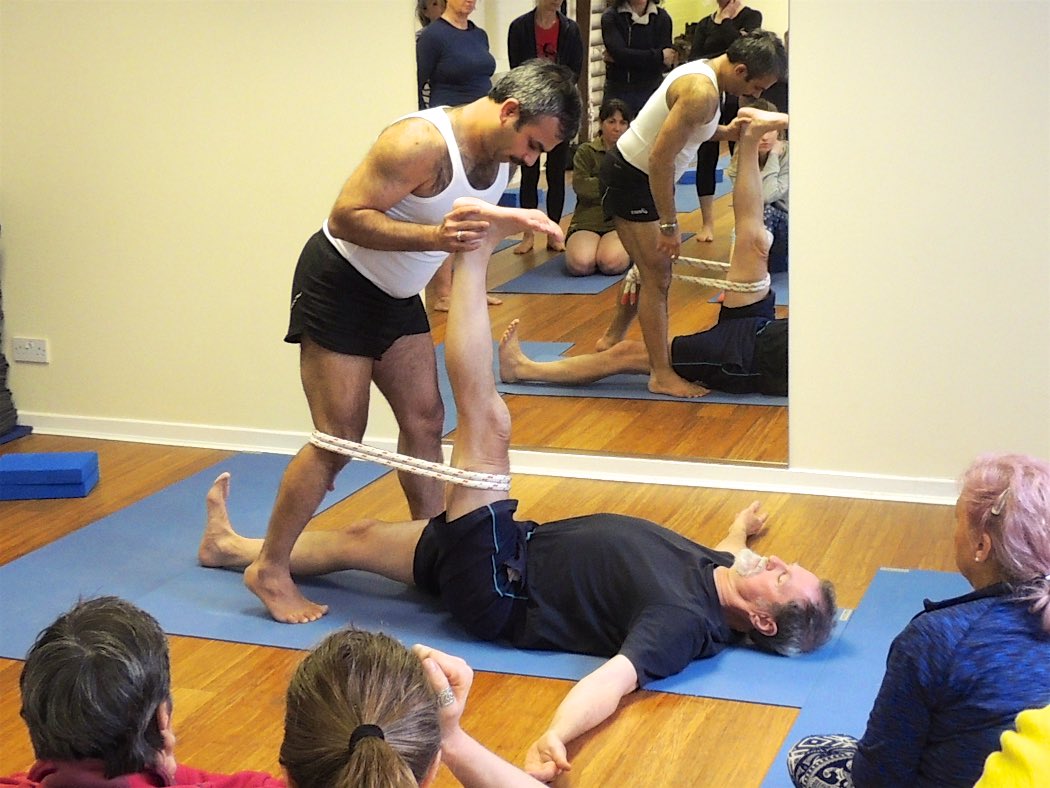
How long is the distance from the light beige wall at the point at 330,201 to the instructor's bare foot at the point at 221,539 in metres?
1.09

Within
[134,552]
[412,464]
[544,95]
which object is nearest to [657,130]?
[544,95]

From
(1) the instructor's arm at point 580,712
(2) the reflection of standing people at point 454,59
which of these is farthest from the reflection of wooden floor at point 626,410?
(1) the instructor's arm at point 580,712

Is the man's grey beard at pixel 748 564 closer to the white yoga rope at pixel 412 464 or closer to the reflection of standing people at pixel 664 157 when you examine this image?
the white yoga rope at pixel 412 464

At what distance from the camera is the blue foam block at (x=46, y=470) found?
4.32 metres

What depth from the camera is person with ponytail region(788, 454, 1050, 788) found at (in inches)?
72.0

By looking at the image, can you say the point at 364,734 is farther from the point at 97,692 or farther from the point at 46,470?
the point at 46,470

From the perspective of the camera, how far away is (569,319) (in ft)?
14.8

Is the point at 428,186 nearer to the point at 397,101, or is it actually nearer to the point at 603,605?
the point at 603,605

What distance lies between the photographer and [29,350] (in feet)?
16.6

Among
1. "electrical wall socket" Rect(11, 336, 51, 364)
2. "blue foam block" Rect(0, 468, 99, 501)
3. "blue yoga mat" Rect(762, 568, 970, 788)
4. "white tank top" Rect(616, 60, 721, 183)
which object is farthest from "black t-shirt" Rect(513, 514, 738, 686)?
"electrical wall socket" Rect(11, 336, 51, 364)

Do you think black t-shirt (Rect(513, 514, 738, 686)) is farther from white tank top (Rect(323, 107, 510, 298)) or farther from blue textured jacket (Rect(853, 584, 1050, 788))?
blue textured jacket (Rect(853, 584, 1050, 788))

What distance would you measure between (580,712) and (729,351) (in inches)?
75.2

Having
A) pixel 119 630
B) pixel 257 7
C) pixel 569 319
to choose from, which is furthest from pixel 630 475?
pixel 119 630

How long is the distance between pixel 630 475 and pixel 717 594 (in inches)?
50.6
